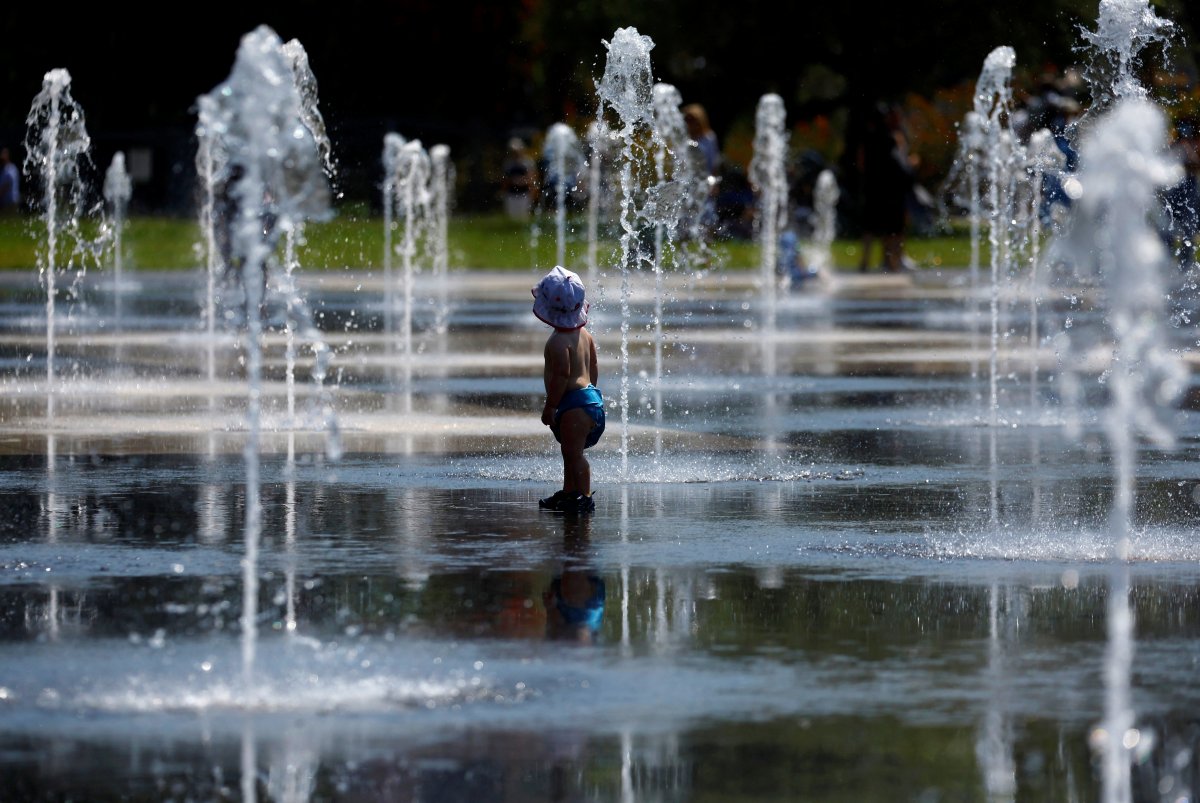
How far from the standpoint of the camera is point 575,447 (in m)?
11.2

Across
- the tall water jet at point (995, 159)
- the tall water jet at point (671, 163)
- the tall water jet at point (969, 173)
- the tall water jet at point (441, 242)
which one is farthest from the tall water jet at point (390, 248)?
the tall water jet at point (969, 173)

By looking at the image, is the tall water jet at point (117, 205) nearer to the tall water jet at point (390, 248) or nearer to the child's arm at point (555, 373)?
the tall water jet at point (390, 248)

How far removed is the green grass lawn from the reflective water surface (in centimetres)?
2285

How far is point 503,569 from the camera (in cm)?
965

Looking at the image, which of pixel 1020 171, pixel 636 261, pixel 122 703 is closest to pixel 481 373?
pixel 122 703

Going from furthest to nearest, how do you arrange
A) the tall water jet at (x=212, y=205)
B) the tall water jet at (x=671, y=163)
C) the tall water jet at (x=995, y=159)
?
the tall water jet at (x=671, y=163)
the tall water jet at (x=995, y=159)
the tall water jet at (x=212, y=205)

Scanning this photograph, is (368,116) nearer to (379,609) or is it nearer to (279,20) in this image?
(279,20)

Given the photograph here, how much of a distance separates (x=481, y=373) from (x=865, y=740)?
44.8ft

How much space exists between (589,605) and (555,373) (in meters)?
2.55

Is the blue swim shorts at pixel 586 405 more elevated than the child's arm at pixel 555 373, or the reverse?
the child's arm at pixel 555 373

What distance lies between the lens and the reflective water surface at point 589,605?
6.58 meters

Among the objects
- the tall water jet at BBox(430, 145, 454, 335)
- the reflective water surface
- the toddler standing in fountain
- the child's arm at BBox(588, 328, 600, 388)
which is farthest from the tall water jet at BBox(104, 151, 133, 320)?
the toddler standing in fountain

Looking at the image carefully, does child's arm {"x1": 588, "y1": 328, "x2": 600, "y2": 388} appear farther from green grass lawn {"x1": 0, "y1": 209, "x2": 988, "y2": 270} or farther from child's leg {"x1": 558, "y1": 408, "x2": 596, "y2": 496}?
green grass lawn {"x1": 0, "y1": 209, "x2": 988, "y2": 270}

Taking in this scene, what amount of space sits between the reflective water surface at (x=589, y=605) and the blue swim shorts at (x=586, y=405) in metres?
0.36
